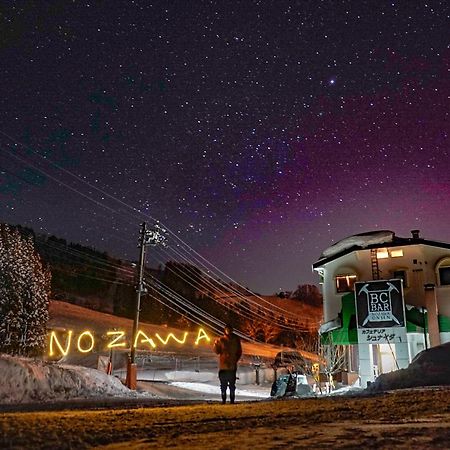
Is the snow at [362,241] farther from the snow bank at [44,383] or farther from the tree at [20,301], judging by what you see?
the tree at [20,301]

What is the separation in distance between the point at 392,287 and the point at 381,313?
159 cm

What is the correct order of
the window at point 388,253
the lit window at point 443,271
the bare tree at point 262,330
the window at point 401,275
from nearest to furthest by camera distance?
the lit window at point 443,271 → the window at point 401,275 → the window at point 388,253 → the bare tree at point 262,330

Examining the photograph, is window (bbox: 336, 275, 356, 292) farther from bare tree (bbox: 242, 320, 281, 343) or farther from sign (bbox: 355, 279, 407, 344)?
bare tree (bbox: 242, 320, 281, 343)

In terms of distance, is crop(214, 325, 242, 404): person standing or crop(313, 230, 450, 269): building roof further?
crop(313, 230, 450, 269): building roof

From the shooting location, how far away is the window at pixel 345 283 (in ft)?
106

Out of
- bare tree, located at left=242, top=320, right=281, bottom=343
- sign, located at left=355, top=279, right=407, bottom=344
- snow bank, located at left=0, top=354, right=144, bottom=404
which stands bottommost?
snow bank, located at left=0, top=354, right=144, bottom=404

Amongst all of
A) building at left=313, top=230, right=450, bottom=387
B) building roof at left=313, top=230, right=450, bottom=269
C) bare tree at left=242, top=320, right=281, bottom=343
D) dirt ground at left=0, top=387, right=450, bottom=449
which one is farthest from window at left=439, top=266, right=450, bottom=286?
bare tree at left=242, top=320, right=281, bottom=343

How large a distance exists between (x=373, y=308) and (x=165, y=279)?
53410 mm

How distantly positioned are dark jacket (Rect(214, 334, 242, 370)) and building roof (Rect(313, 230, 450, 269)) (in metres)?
21.6

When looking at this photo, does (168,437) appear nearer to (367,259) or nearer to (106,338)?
(367,259)

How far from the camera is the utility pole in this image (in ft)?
82.1

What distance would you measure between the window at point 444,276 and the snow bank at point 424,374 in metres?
14.8

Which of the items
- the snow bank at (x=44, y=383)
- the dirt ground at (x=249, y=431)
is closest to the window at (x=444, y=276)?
the snow bank at (x=44, y=383)

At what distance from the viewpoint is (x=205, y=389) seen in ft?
110
